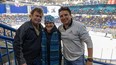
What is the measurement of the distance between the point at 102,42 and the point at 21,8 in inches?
505

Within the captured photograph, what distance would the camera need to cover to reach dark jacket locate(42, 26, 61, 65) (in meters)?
1.30

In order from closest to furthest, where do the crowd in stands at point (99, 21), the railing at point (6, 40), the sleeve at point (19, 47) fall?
the sleeve at point (19, 47)
the railing at point (6, 40)
the crowd in stands at point (99, 21)

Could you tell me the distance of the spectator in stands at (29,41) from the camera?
1.25m

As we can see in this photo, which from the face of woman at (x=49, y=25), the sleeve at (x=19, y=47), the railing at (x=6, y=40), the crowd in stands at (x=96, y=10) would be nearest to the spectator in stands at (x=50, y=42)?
the face of woman at (x=49, y=25)

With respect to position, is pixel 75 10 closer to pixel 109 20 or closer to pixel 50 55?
pixel 109 20

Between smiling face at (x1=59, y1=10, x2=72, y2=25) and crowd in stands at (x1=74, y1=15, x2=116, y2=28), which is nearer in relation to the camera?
smiling face at (x1=59, y1=10, x2=72, y2=25)

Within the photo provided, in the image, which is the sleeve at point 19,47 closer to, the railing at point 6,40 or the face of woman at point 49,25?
the face of woman at point 49,25

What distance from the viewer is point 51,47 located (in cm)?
131

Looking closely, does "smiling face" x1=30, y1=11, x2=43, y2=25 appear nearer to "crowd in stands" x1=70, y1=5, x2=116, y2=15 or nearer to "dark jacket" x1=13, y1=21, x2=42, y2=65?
"dark jacket" x1=13, y1=21, x2=42, y2=65

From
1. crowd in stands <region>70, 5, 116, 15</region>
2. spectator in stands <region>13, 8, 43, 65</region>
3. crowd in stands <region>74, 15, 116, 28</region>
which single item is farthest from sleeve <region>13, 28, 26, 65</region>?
crowd in stands <region>70, 5, 116, 15</region>

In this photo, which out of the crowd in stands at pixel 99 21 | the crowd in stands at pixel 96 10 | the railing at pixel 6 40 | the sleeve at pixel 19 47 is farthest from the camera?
the crowd in stands at pixel 96 10

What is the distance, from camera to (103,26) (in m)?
18.3

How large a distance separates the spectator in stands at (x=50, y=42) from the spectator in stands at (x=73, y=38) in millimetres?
69

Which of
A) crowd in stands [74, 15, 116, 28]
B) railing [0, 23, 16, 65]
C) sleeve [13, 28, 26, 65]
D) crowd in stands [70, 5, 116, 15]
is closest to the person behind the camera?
sleeve [13, 28, 26, 65]
